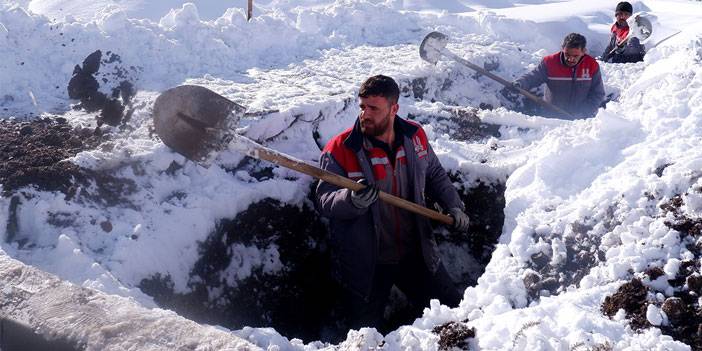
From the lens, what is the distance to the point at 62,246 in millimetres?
3434

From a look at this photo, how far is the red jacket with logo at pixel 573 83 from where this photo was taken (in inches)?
255

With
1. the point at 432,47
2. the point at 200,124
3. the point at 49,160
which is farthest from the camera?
the point at 432,47

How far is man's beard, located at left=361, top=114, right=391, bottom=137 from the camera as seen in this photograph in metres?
3.85

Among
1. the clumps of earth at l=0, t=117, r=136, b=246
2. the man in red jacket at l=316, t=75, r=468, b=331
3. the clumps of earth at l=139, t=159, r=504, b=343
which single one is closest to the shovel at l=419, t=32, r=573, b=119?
the clumps of earth at l=139, t=159, r=504, b=343

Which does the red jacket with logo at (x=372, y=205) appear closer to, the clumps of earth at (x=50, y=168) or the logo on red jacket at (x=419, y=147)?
the logo on red jacket at (x=419, y=147)

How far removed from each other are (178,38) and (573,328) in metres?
6.02

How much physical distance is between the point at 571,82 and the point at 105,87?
16.9 ft

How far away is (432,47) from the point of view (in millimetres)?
7336

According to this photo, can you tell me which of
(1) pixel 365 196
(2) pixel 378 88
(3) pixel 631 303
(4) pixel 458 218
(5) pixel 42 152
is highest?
(2) pixel 378 88

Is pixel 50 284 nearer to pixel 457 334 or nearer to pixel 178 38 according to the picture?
pixel 457 334

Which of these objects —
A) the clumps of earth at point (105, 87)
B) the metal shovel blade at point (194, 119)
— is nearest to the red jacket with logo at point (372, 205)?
the metal shovel blade at point (194, 119)

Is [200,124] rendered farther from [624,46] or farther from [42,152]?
[624,46]

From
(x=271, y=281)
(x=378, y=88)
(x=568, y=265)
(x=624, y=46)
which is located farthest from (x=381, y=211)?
(x=624, y=46)

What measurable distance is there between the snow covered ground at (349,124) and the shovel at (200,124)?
1.88ft
